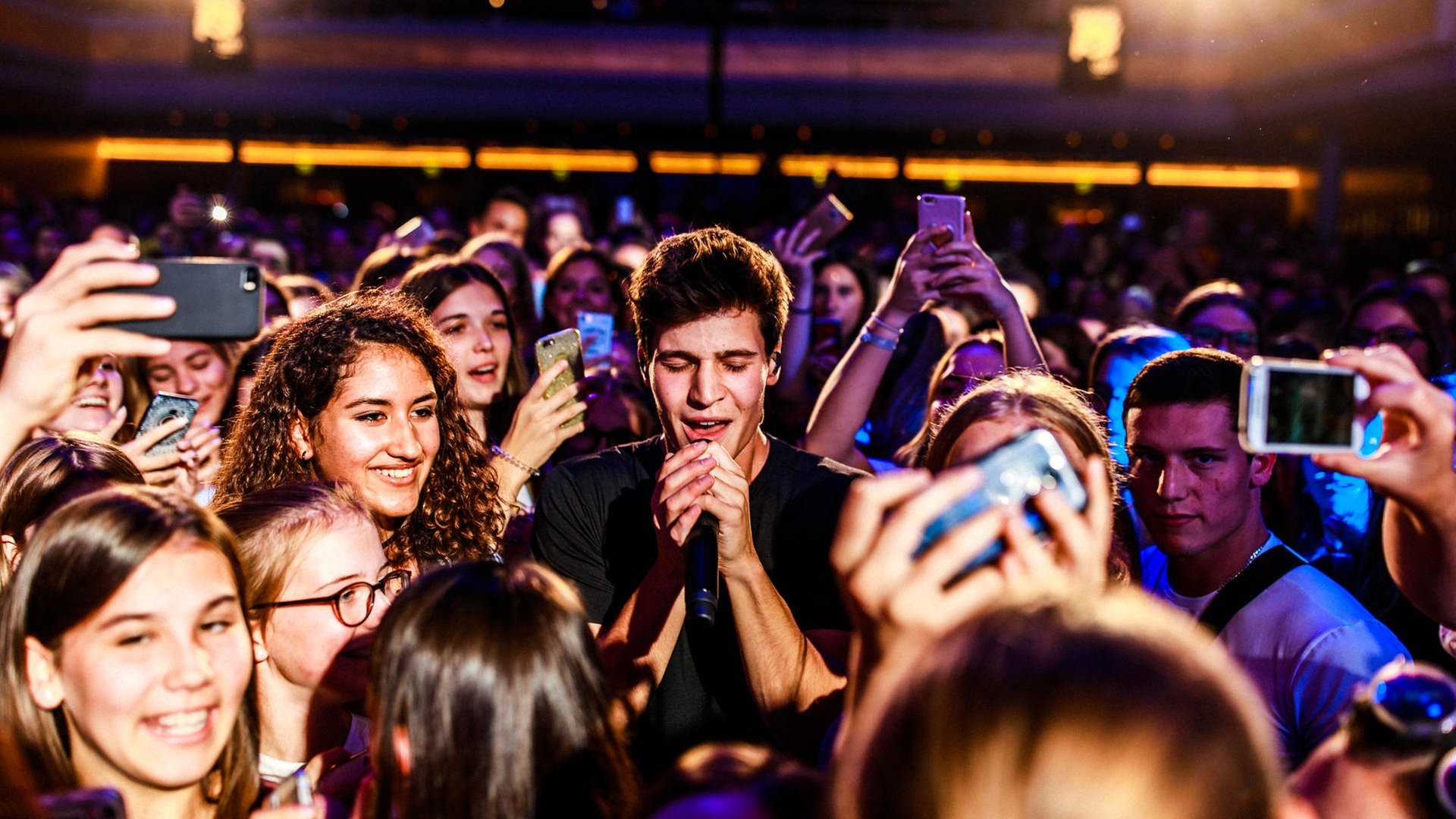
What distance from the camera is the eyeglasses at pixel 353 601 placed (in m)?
2.19

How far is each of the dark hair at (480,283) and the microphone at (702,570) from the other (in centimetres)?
161

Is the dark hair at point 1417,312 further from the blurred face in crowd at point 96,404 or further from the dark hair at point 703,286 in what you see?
the blurred face in crowd at point 96,404

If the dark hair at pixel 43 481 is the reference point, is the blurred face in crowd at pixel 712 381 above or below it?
above

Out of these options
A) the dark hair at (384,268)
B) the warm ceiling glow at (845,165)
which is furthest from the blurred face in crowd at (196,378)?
the warm ceiling glow at (845,165)

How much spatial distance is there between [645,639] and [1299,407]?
1263mm

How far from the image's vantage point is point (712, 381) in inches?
98.7

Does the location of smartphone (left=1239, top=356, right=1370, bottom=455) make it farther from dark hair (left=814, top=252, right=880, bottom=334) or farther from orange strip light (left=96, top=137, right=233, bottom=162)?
orange strip light (left=96, top=137, right=233, bottom=162)

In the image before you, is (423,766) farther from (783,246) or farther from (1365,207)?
(1365,207)

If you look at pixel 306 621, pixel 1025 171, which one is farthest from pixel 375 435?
pixel 1025 171

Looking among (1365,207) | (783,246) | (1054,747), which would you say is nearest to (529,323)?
(783,246)

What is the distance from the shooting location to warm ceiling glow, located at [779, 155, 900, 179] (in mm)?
18719

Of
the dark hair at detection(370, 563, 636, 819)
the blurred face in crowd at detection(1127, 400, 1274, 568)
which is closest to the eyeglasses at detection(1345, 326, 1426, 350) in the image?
the blurred face in crowd at detection(1127, 400, 1274, 568)

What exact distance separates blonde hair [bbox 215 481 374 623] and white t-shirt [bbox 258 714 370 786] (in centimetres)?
25

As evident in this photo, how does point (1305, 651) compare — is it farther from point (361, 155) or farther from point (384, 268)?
point (361, 155)
